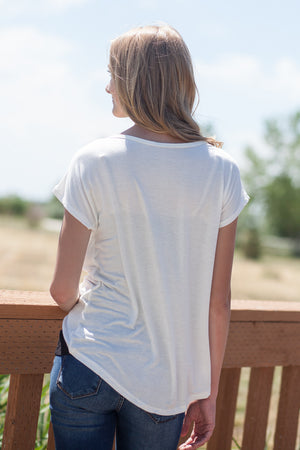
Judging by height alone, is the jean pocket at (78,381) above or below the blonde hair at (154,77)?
below

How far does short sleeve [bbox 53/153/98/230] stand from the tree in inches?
1365

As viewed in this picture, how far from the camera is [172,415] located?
1217 mm

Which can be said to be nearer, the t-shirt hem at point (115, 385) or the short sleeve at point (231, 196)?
the t-shirt hem at point (115, 385)

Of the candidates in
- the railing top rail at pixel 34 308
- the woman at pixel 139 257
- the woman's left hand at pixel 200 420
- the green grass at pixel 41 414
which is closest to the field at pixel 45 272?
the green grass at pixel 41 414

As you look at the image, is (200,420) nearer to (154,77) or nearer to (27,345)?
(27,345)

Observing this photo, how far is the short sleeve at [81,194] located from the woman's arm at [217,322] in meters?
0.33

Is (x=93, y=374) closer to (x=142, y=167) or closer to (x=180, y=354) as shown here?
(x=180, y=354)

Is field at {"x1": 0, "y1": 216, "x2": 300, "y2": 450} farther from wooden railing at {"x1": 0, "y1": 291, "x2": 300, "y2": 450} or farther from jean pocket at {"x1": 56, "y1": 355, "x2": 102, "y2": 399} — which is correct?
jean pocket at {"x1": 56, "y1": 355, "x2": 102, "y2": 399}

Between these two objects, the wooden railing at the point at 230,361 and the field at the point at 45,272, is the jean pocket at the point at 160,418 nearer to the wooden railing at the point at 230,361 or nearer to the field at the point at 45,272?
the wooden railing at the point at 230,361

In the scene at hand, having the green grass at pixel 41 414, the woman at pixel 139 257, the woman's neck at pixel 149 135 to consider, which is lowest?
the green grass at pixel 41 414

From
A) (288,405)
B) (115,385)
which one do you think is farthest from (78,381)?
(288,405)

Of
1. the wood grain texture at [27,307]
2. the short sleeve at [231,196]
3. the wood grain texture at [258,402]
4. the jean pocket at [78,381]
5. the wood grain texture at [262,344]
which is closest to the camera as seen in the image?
the jean pocket at [78,381]

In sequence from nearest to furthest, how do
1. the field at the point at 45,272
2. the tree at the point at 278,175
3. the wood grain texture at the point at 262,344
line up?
the wood grain texture at the point at 262,344 < the field at the point at 45,272 < the tree at the point at 278,175

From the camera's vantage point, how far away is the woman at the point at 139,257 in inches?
45.4
